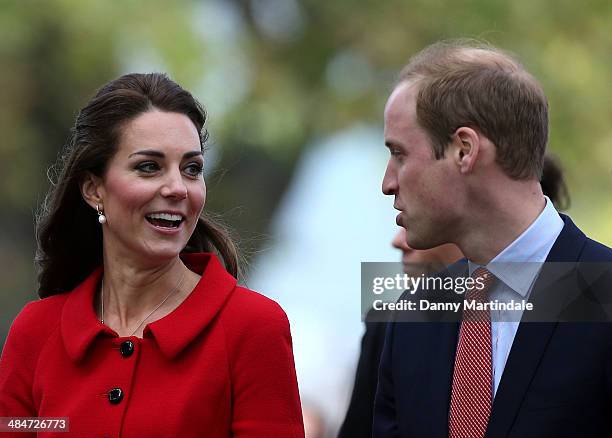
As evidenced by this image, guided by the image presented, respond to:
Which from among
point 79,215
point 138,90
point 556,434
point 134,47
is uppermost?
point 134,47

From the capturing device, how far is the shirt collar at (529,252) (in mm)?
3982

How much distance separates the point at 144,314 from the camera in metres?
4.38

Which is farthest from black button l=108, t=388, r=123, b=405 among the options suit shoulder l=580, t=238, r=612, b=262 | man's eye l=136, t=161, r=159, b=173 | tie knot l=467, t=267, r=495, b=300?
suit shoulder l=580, t=238, r=612, b=262

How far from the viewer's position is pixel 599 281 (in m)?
3.94

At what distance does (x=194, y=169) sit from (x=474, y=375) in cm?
104

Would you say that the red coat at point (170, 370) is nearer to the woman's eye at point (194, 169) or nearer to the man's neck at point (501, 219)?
the woman's eye at point (194, 169)

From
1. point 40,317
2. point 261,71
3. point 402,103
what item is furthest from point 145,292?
point 261,71

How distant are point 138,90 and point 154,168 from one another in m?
0.27

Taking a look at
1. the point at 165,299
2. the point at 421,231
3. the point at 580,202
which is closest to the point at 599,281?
the point at 421,231

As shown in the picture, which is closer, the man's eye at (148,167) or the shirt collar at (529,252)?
the shirt collar at (529,252)

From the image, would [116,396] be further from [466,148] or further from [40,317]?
[466,148]

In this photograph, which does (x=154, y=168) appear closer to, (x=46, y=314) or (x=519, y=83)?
(x=46, y=314)

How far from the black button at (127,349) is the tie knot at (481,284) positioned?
100 centimetres

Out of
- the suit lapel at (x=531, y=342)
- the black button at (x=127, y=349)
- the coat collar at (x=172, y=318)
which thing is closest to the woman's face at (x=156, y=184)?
the coat collar at (x=172, y=318)
